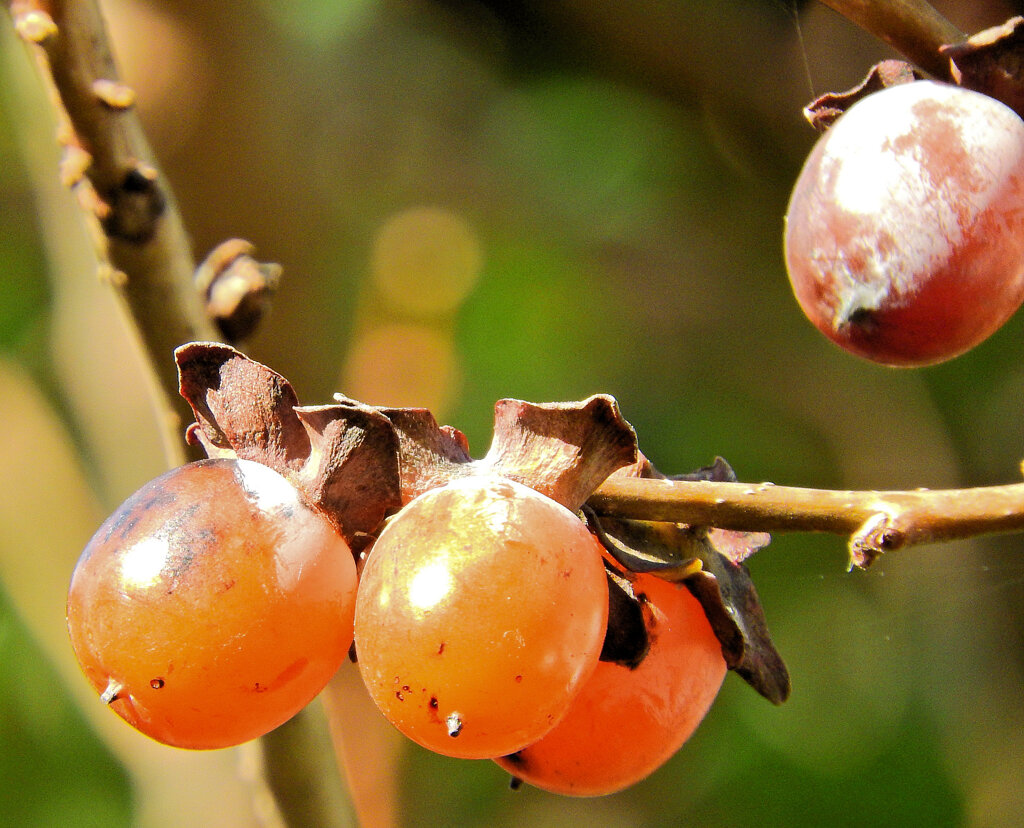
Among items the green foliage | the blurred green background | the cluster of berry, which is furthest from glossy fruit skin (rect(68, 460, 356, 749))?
the green foliage

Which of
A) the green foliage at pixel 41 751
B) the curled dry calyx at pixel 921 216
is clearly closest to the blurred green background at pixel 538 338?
the green foliage at pixel 41 751

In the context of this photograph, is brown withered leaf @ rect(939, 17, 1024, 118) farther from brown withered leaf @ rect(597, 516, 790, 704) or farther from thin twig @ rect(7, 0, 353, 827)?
thin twig @ rect(7, 0, 353, 827)

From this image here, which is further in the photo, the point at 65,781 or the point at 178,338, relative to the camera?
the point at 65,781

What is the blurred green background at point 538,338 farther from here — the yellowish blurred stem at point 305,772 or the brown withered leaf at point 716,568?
the brown withered leaf at point 716,568

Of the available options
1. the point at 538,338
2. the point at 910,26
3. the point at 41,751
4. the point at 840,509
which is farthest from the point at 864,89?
the point at 41,751

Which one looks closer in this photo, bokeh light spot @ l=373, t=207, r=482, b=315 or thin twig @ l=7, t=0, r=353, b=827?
thin twig @ l=7, t=0, r=353, b=827

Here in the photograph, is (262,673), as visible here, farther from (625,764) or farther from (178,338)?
(178,338)

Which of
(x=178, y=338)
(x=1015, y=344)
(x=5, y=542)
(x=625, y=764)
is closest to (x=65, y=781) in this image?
(x=5, y=542)

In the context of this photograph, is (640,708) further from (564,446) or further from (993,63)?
(993,63)
